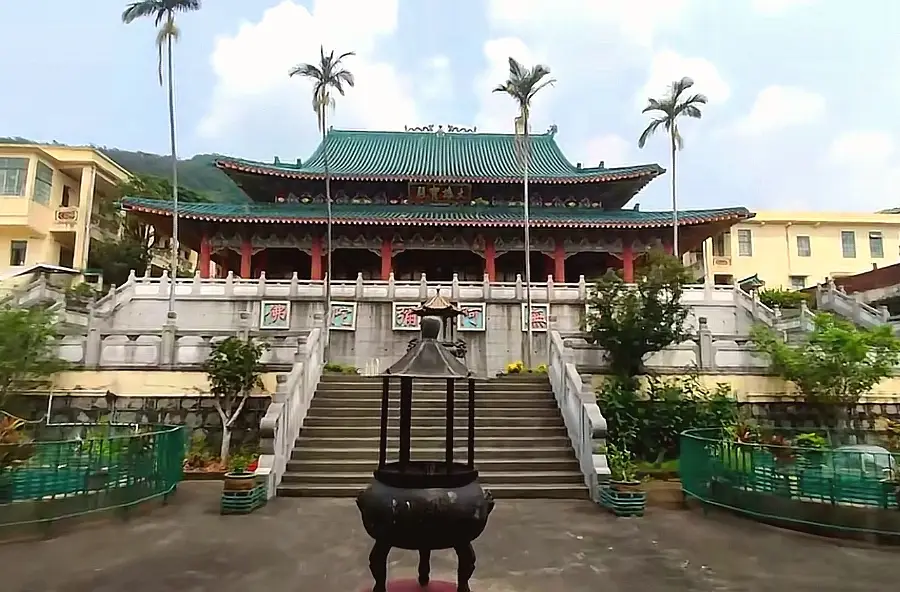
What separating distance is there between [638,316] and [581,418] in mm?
3279

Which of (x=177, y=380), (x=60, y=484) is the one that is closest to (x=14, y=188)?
(x=177, y=380)

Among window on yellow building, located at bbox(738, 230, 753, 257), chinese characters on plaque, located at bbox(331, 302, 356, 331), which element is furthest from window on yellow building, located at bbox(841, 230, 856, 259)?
chinese characters on plaque, located at bbox(331, 302, 356, 331)

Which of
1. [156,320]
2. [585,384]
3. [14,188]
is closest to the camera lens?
[585,384]

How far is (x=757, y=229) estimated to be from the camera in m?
41.7

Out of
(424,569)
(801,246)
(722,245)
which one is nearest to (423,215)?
(424,569)

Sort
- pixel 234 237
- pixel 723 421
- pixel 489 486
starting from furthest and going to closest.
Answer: pixel 234 237 → pixel 723 421 → pixel 489 486

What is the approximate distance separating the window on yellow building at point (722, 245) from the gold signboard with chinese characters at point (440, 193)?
69.6 feet

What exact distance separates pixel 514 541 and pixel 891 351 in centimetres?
1106

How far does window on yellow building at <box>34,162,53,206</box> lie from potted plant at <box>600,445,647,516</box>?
34675 mm

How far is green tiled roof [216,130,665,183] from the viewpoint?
91.0 feet

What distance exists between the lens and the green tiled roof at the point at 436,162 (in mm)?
27734

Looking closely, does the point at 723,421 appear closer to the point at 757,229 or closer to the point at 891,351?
the point at 891,351

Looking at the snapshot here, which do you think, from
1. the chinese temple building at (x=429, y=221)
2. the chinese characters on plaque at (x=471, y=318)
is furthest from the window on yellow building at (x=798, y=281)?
the chinese characters on plaque at (x=471, y=318)

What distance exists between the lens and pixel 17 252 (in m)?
33.5
